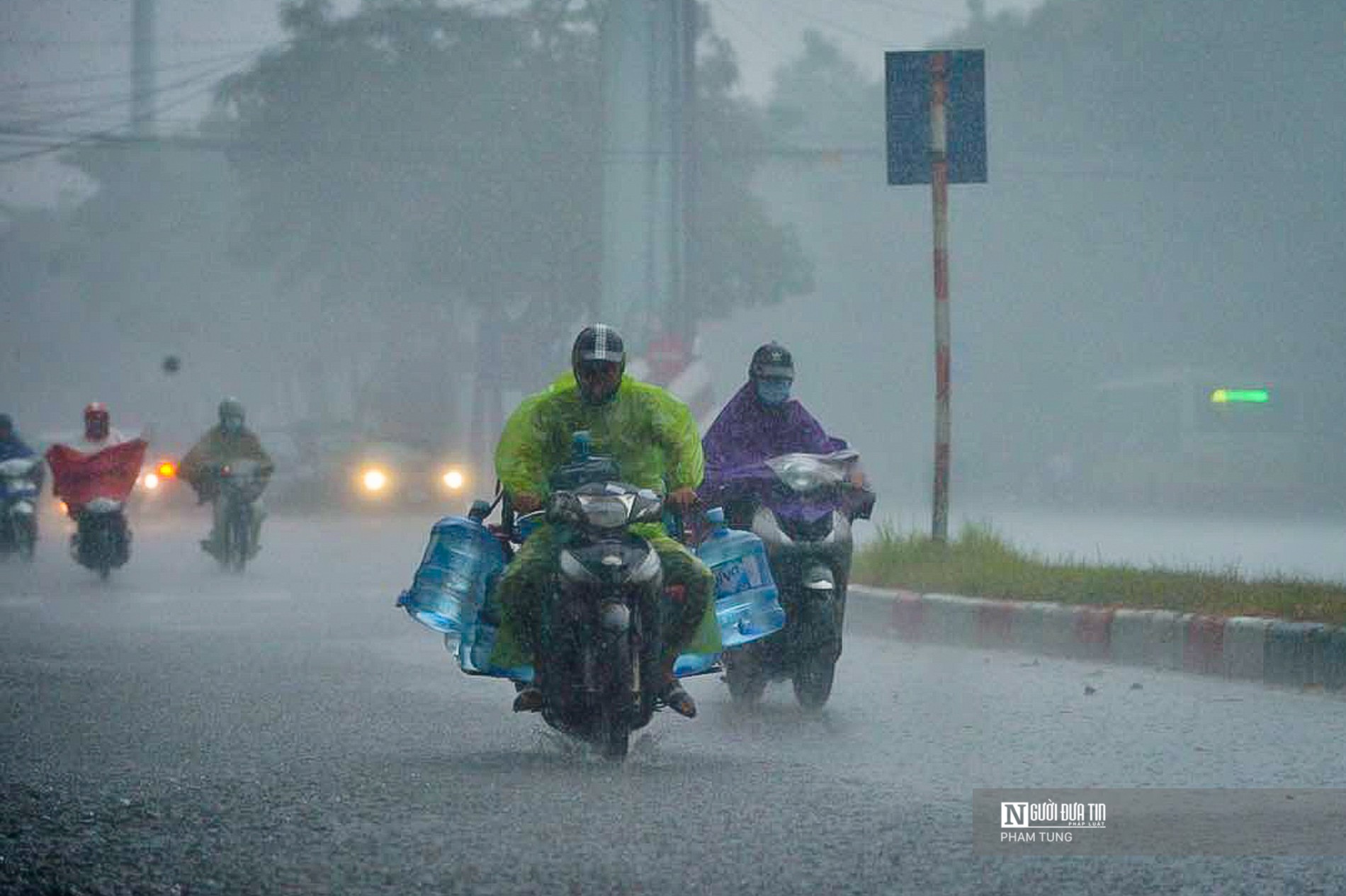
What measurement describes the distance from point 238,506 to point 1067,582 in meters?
9.41

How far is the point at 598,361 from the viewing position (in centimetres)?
790

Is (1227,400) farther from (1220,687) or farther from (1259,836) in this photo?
(1259,836)

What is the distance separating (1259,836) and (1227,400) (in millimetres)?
A: 35137

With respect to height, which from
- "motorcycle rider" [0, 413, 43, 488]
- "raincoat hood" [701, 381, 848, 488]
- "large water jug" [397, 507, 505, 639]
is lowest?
"motorcycle rider" [0, 413, 43, 488]

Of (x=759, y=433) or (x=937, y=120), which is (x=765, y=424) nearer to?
(x=759, y=433)

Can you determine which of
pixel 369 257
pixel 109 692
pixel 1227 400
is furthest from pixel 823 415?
pixel 109 692

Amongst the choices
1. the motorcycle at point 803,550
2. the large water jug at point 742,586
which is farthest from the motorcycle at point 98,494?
the large water jug at point 742,586

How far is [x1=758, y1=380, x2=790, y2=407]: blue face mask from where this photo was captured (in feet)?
32.4

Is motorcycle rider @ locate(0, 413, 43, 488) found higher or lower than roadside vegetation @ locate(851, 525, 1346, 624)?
higher

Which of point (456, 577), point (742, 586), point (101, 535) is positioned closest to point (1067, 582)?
point (742, 586)

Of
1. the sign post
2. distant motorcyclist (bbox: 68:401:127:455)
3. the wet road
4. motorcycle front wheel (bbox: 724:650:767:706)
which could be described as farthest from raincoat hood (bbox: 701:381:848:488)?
distant motorcyclist (bbox: 68:401:127:455)

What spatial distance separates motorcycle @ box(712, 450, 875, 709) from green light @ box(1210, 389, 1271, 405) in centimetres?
3151

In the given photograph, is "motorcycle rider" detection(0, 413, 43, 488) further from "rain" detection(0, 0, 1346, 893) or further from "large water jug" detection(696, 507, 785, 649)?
"large water jug" detection(696, 507, 785, 649)

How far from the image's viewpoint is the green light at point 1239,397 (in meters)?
39.8
